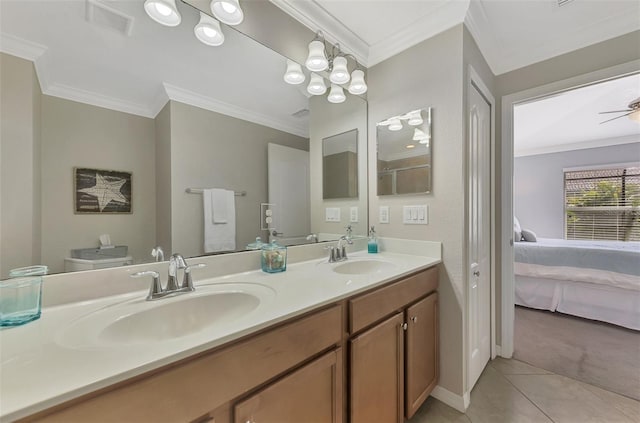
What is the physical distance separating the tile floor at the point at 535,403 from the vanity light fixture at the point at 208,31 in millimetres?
2224

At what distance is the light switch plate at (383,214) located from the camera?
1878 mm

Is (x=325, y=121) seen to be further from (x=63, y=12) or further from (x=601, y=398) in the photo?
(x=601, y=398)

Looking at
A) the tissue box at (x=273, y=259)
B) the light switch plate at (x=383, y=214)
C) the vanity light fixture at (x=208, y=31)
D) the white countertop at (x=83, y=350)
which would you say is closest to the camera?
the white countertop at (x=83, y=350)

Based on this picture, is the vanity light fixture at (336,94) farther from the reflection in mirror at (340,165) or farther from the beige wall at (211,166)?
the beige wall at (211,166)

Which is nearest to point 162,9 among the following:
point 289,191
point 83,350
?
point 289,191

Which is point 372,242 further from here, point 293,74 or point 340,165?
point 293,74

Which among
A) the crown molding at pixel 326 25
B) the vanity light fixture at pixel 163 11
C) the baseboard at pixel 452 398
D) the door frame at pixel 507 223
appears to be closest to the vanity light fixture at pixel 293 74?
the crown molding at pixel 326 25

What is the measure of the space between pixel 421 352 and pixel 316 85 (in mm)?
1701

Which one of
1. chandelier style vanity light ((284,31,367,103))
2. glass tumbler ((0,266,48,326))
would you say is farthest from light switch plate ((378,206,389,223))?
glass tumbler ((0,266,48,326))

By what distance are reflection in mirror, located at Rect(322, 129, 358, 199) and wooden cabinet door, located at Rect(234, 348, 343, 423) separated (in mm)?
1132

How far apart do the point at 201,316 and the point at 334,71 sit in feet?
5.04

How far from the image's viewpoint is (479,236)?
1.81 metres

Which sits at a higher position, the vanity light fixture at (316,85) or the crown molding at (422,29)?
the crown molding at (422,29)

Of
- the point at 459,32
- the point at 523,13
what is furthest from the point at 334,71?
the point at 523,13
